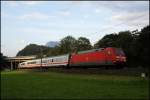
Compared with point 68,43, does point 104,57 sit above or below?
below

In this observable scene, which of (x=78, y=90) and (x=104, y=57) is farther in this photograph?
(x=104, y=57)

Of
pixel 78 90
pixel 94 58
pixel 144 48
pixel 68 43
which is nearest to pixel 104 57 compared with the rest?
pixel 94 58

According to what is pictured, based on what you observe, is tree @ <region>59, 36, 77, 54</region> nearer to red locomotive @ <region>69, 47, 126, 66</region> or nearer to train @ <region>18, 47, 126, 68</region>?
train @ <region>18, 47, 126, 68</region>

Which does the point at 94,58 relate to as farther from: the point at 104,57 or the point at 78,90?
the point at 78,90

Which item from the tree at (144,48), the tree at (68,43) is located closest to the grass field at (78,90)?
the tree at (144,48)

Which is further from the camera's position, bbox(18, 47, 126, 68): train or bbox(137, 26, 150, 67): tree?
bbox(137, 26, 150, 67): tree

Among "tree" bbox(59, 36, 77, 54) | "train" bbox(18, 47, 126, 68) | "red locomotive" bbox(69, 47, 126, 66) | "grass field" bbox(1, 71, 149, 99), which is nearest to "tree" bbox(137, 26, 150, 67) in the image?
"train" bbox(18, 47, 126, 68)

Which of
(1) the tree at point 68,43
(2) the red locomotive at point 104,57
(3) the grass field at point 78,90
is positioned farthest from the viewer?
(1) the tree at point 68,43

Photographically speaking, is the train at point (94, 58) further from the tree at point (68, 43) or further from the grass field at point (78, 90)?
the tree at point (68, 43)

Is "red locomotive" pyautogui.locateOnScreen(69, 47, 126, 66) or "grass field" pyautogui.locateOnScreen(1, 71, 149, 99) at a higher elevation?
"red locomotive" pyautogui.locateOnScreen(69, 47, 126, 66)

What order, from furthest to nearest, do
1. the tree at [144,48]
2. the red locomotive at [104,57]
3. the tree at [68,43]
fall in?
the tree at [68,43] → the tree at [144,48] → the red locomotive at [104,57]

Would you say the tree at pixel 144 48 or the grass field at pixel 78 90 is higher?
the tree at pixel 144 48

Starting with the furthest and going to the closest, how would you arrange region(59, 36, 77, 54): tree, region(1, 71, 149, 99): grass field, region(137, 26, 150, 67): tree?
region(59, 36, 77, 54): tree < region(137, 26, 150, 67): tree < region(1, 71, 149, 99): grass field

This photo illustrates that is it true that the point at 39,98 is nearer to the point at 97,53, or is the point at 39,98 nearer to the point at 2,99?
the point at 2,99
